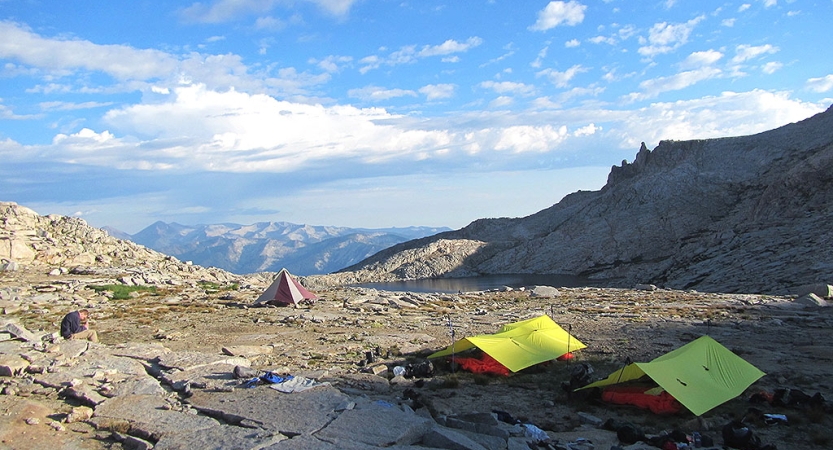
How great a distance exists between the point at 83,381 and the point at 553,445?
34.7 feet

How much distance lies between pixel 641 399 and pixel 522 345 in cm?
484

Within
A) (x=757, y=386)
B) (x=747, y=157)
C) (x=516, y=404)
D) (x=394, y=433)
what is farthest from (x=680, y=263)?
(x=394, y=433)

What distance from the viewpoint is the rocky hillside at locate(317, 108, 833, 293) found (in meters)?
52.6

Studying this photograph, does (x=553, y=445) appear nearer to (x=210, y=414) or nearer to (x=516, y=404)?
(x=516, y=404)

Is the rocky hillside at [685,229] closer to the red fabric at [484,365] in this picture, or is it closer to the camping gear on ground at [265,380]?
the red fabric at [484,365]

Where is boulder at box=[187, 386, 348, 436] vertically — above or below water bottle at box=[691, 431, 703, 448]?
above

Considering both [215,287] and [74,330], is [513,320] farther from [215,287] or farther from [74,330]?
[215,287]

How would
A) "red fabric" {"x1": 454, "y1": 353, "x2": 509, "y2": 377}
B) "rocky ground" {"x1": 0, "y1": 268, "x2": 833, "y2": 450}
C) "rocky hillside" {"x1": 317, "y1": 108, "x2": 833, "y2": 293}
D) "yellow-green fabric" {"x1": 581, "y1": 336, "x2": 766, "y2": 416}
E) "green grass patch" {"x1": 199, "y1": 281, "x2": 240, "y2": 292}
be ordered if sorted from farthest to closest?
"rocky hillside" {"x1": 317, "y1": 108, "x2": 833, "y2": 293}
"green grass patch" {"x1": 199, "y1": 281, "x2": 240, "y2": 292}
"red fabric" {"x1": 454, "y1": 353, "x2": 509, "y2": 377}
"yellow-green fabric" {"x1": 581, "y1": 336, "x2": 766, "y2": 416}
"rocky ground" {"x1": 0, "y1": 268, "x2": 833, "y2": 450}

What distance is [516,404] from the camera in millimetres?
14266

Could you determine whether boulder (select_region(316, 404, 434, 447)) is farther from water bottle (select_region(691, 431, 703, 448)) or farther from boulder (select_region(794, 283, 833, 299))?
boulder (select_region(794, 283, 833, 299))

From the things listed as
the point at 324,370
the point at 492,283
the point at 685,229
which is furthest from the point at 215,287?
the point at 685,229

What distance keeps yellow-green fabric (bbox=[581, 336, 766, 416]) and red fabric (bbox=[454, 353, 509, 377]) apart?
3.23 meters

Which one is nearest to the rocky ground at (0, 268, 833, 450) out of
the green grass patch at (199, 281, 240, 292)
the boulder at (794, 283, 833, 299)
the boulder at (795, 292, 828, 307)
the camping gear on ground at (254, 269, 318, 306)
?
the boulder at (795, 292, 828, 307)

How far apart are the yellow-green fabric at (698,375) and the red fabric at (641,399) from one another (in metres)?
0.30
